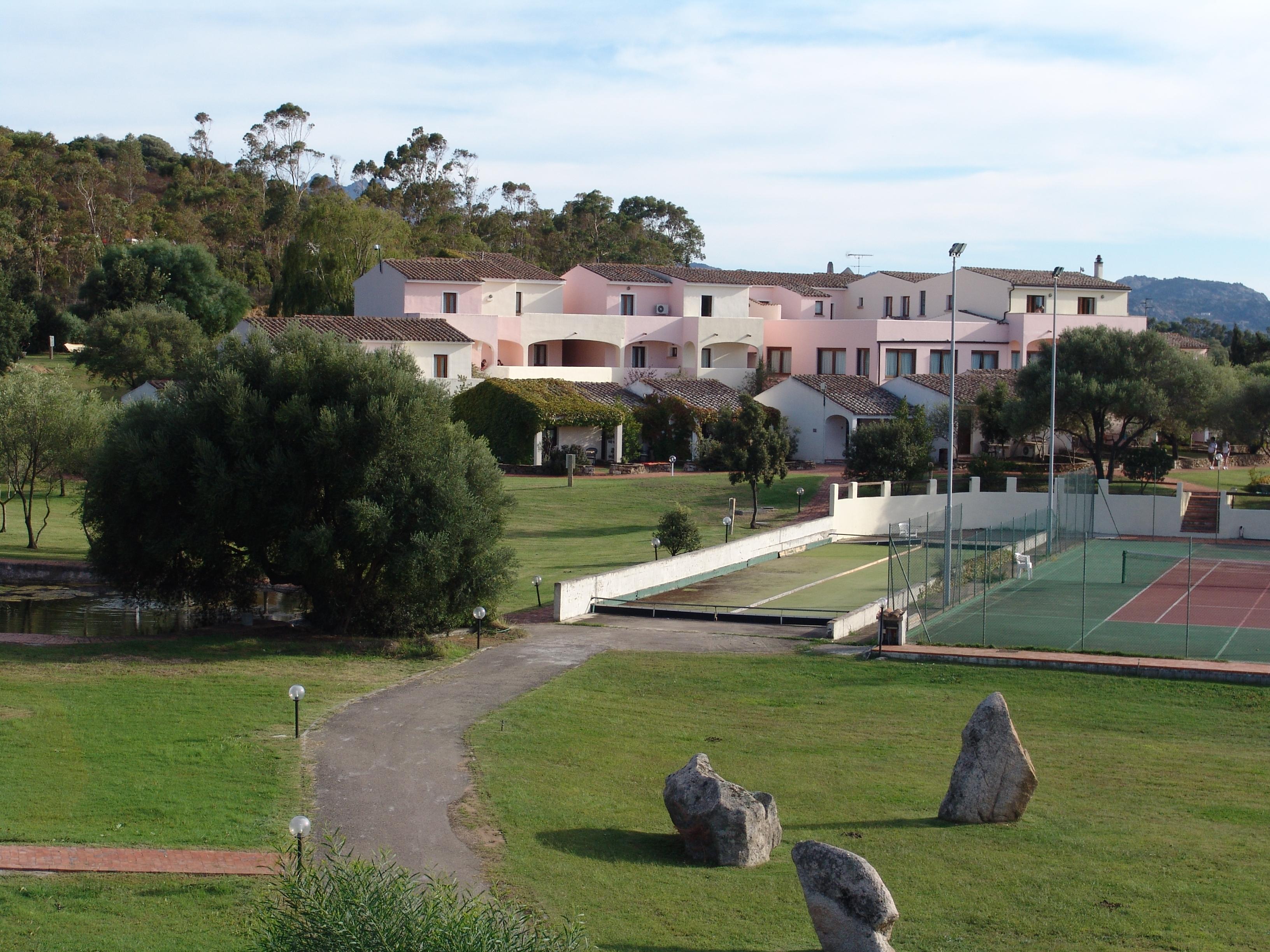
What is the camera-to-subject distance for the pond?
95.4 ft

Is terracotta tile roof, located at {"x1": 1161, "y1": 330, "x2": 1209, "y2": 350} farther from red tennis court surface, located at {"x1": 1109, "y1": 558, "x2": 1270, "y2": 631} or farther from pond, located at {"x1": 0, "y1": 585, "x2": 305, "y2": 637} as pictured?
pond, located at {"x1": 0, "y1": 585, "x2": 305, "y2": 637}

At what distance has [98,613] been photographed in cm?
3141

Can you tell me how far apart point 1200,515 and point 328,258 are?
172ft

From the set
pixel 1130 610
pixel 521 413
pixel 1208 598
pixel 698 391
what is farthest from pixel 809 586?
pixel 698 391

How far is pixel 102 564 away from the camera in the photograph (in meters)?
26.8

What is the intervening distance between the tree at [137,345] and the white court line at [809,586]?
1582 inches

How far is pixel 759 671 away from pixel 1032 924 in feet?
42.4

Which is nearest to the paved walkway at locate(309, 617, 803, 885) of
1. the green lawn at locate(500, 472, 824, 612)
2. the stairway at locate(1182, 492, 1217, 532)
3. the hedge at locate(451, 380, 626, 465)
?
the green lawn at locate(500, 472, 824, 612)

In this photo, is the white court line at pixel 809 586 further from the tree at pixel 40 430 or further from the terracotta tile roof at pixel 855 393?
the terracotta tile roof at pixel 855 393

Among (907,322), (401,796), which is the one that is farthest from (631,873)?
(907,322)

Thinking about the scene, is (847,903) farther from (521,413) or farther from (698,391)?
(698,391)

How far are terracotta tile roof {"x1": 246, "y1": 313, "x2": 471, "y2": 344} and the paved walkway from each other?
33.7 m

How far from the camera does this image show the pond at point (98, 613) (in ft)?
95.4

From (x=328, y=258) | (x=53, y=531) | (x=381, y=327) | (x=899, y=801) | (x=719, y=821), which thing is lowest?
(x=899, y=801)
